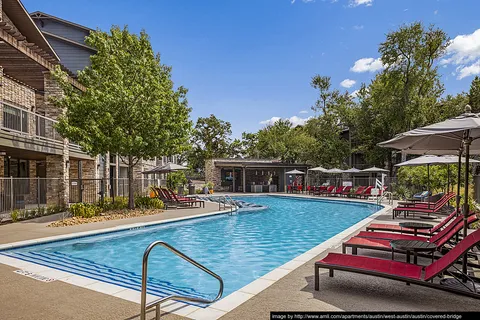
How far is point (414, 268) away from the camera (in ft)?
13.8

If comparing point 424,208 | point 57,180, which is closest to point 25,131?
point 57,180

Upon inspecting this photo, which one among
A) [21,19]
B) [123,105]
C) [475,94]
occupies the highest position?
[21,19]

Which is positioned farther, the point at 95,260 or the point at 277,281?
the point at 95,260

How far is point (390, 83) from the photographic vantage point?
2872 cm

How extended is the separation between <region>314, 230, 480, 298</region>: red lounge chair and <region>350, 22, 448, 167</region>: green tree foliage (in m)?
26.3

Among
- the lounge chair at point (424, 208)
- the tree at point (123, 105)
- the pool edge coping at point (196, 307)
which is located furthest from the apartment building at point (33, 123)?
the lounge chair at point (424, 208)

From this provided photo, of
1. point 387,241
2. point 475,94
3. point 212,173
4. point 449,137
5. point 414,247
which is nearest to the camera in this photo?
point 414,247

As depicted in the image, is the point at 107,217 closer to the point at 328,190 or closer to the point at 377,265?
the point at 377,265

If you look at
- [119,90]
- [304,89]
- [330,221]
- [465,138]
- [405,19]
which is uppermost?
[405,19]

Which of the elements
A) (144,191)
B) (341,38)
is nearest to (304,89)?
(341,38)

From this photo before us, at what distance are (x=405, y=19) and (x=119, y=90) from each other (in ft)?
81.6

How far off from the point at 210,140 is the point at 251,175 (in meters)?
10.5

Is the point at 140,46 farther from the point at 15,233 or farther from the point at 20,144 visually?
the point at 15,233

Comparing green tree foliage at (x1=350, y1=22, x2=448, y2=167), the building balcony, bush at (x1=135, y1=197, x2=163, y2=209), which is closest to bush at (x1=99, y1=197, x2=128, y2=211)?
bush at (x1=135, y1=197, x2=163, y2=209)
